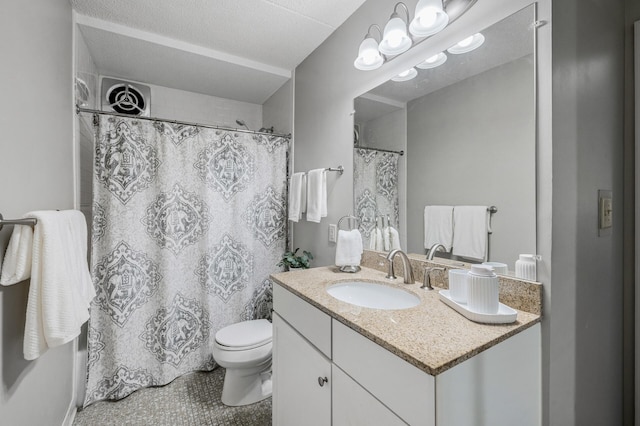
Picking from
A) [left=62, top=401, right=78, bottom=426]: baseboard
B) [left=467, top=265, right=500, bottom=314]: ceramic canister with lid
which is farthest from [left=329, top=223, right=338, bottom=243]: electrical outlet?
[left=62, top=401, right=78, bottom=426]: baseboard

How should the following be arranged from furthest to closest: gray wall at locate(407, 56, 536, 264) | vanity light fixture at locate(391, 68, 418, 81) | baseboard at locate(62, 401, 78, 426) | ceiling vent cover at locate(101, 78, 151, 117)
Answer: ceiling vent cover at locate(101, 78, 151, 117)
baseboard at locate(62, 401, 78, 426)
vanity light fixture at locate(391, 68, 418, 81)
gray wall at locate(407, 56, 536, 264)

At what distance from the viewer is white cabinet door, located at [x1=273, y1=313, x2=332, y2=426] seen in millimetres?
1006

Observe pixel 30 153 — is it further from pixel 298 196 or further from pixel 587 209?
pixel 587 209

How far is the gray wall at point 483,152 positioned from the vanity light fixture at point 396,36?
A: 25cm

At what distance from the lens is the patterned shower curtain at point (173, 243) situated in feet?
5.66

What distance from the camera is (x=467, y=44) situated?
1.13 metres

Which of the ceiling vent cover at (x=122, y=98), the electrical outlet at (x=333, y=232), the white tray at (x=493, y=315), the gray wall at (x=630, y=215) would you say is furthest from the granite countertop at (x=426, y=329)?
the ceiling vent cover at (x=122, y=98)

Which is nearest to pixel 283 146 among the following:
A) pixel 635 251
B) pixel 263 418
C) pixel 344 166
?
pixel 344 166

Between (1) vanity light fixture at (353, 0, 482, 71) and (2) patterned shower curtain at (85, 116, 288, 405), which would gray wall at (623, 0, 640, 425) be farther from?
(2) patterned shower curtain at (85, 116, 288, 405)

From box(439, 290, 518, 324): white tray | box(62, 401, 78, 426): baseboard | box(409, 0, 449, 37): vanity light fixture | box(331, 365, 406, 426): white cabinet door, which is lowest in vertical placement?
box(62, 401, 78, 426): baseboard

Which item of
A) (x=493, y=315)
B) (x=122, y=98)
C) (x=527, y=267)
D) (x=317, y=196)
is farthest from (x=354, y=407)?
(x=122, y=98)

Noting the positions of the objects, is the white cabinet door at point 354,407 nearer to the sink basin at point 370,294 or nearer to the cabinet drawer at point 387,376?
the cabinet drawer at point 387,376

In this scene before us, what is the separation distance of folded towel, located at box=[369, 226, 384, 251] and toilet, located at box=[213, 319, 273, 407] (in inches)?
34.1

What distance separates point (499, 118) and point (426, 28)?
48 centimetres
